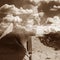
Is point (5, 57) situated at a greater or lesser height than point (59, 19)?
lesser

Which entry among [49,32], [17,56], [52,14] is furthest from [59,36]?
[17,56]

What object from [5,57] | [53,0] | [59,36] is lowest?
[5,57]

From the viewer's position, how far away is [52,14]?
1.40 m

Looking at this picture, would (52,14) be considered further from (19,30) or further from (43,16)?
(19,30)

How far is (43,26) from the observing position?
1.36m

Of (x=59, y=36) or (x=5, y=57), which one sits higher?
(x=59, y=36)

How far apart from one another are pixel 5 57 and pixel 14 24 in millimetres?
238

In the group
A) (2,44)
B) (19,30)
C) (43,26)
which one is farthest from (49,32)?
(2,44)

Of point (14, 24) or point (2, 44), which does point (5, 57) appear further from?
point (14, 24)

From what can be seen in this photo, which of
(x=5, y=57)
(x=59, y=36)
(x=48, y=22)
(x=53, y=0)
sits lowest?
(x=5, y=57)

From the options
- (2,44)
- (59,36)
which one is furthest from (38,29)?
(2,44)

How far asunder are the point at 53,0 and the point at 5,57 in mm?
533

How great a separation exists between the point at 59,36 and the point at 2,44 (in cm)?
40

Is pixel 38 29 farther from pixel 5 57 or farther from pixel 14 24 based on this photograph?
pixel 5 57
